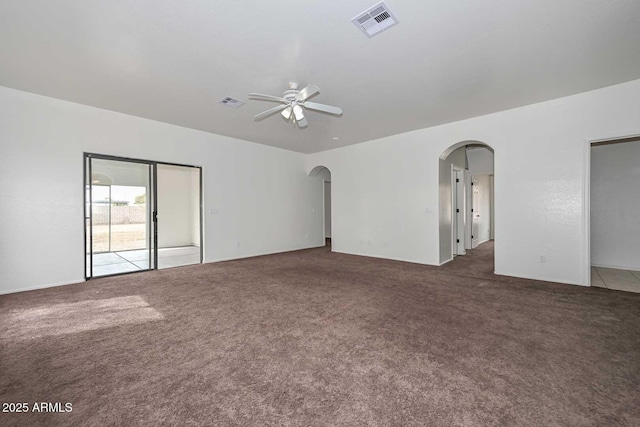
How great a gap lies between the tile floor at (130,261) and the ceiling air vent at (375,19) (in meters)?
5.47

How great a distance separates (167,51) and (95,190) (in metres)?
3.41

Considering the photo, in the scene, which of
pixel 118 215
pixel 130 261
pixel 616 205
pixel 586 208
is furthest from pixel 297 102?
pixel 616 205

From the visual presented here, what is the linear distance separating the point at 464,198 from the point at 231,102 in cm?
648

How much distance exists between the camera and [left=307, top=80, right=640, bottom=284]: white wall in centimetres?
393

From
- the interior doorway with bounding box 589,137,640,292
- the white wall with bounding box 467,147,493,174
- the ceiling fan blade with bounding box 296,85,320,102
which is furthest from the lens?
the white wall with bounding box 467,147,493,174

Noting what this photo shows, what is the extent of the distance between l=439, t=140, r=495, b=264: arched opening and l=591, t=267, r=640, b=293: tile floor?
7.65 ft

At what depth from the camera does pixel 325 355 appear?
2.16m

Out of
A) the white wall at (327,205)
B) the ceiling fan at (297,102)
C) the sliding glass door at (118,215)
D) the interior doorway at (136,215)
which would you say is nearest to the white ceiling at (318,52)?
the ceiling fan at (297,102)

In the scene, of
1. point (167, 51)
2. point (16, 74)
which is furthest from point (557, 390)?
point (16, 74)

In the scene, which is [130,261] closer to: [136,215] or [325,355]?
[136,215]

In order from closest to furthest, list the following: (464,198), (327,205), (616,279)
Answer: (616,279)
(464,198)
(327,205)

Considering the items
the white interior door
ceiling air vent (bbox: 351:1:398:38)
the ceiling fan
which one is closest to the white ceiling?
ceiling air vent (bbox: 351:1:398:38)

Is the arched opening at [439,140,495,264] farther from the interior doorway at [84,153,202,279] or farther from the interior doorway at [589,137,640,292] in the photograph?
the interior doorway at [84,153,202,279]

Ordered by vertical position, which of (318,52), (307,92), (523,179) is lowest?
(523,179)
